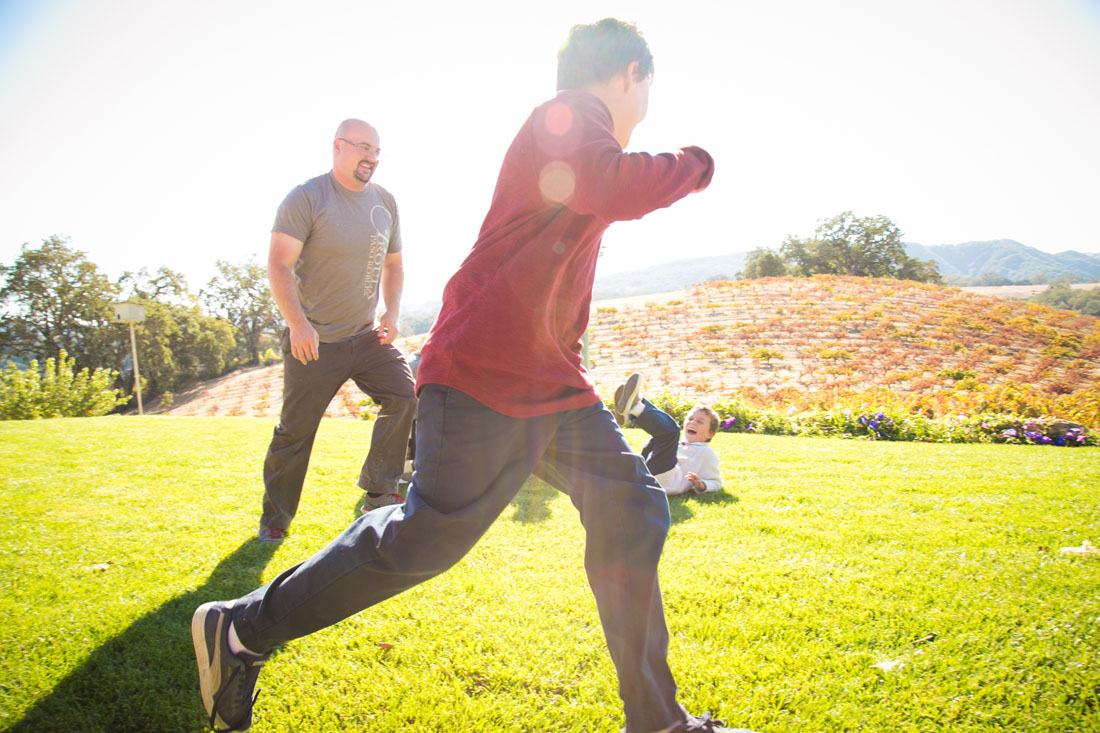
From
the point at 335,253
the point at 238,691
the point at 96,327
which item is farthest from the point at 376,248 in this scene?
the point at 96,327

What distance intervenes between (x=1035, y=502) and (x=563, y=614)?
12.7ft

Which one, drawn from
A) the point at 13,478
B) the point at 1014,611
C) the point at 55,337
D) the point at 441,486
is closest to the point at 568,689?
the point at 441,486

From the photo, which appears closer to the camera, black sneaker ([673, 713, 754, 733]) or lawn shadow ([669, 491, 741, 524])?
black sneaker ([673, 713, 754, 733])

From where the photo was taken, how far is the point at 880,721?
1740mm

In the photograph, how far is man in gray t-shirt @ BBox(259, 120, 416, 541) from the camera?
2.97m

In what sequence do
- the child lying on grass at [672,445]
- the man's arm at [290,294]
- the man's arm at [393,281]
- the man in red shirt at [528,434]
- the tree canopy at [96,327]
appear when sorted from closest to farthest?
the man in red shirt at [528,434] → the man's arm at [290,294] → the child lying on grass at [672,445] → the man's arm at [393,281] → the tree canopy at [96,327]

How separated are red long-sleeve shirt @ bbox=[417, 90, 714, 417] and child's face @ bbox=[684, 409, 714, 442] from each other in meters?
3.16

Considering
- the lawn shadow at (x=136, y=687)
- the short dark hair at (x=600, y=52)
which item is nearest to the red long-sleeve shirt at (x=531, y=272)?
the short dark hair at (x=600, y=52)

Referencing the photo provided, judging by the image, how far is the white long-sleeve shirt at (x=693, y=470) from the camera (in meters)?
4.22

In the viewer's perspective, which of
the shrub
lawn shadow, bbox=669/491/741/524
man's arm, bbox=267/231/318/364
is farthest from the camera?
the shrub

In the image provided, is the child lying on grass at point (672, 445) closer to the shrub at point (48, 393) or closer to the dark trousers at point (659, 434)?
the dark trousers at point (659, 434)

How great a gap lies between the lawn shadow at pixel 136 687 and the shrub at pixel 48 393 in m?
15.1

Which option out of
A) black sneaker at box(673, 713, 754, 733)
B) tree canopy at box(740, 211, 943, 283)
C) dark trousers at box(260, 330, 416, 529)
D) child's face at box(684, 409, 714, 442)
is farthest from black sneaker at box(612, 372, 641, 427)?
tree canopy at box(740, 211, 943, 283)

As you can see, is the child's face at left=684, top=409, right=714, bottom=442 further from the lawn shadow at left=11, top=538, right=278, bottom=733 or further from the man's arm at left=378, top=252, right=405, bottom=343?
the lawn shadow at left=11, top=538, right=278, bottom=733
